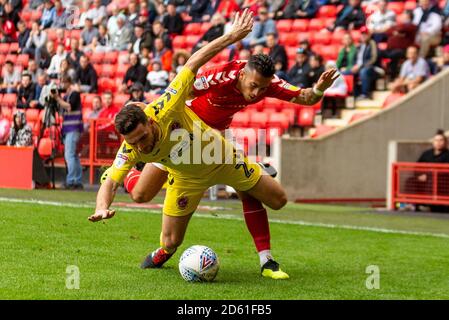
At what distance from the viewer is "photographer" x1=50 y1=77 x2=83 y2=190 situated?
20.6 meters

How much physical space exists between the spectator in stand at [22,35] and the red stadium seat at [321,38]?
922cm

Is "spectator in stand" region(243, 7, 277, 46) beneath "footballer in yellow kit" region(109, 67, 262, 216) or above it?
above

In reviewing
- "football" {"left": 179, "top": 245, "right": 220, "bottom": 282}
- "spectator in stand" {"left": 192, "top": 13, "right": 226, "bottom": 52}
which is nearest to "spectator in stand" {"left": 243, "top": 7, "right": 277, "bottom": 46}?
"spectator in stand" {"left": 192, "top": 13, "right": 226, "bottom": 52}

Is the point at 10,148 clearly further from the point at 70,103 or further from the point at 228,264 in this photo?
the point at 228,264

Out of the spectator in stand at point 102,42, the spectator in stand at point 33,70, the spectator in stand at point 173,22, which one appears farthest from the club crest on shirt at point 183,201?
the spectator in stand at point 102,42

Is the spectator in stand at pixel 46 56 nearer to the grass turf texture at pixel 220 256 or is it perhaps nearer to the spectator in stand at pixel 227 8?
the spectator in stand at pixel 227 8

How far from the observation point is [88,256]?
10.4 metres

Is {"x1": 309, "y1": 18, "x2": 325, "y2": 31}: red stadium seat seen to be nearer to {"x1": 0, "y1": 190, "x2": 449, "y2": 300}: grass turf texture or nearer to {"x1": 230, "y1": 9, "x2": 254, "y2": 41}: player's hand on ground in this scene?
{"x1": 0, "y1": 190, "x2": 449, "y2": 300}: grass turf texture

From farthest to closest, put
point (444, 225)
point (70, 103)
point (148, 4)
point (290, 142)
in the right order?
point (148, 4)
point (70, 103)
point (290, 142)
point (444, 225)

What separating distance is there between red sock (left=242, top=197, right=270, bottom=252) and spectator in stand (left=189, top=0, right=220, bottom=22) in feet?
57.3

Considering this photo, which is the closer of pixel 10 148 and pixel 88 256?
pixel 88 256
